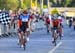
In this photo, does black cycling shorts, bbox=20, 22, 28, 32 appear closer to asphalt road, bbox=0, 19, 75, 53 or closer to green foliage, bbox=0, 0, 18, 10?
asphalt road, bbox=0, 19, 75, 53

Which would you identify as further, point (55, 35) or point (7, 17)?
point (7, 17)

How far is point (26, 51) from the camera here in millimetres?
21312

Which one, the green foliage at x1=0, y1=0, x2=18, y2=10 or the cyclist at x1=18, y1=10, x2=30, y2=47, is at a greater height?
the cyclist at x1=18, y1=10, x2=30, y2=47

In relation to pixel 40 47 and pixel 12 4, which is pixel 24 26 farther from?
pixel 12 4

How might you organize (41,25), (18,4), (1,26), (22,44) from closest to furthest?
(22,44) → (1,26) → (41,25) → (18,4)

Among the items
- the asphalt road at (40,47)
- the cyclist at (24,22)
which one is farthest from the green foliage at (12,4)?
the cyclist at (24,22)

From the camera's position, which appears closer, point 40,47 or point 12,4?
point 40,47

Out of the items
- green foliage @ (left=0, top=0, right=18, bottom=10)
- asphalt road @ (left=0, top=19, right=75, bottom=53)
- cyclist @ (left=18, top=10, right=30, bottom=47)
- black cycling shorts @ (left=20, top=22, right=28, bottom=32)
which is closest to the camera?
asphalt road @ (left=0, top=19, right=75, bottom=53)

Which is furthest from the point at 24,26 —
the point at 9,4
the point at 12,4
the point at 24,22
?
the point at 9,4

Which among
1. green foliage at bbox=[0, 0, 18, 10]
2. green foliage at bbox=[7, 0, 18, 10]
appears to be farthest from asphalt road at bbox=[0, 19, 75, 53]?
green foliage at bbox=[7, 0, 18, 10]

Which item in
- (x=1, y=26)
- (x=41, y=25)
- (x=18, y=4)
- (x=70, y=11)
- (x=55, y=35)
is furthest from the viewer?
(x=70, y=11)

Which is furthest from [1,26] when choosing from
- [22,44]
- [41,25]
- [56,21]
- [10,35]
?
Answer: [41,25]

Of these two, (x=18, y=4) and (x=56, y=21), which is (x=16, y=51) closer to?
(x=56, y=21)

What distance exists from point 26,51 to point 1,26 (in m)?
13.0
